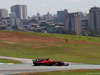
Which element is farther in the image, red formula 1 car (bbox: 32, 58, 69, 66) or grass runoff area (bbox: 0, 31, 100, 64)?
grass runoff area (bbox: 0, 31, 100, 64)

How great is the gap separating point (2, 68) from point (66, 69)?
368 inches

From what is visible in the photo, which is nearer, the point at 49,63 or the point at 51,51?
the point at 49,63

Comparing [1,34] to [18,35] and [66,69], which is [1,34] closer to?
[18,35]

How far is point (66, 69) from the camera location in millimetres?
34281

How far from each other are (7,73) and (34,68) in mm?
5032

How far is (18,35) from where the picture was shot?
90.7 m

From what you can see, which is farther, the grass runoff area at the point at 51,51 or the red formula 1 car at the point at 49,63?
the grass runoff area at the point at 51,51

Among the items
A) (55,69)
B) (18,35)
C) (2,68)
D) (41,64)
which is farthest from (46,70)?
(18,35)

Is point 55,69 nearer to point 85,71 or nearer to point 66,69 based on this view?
point 66,69

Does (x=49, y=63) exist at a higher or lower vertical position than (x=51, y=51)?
higher

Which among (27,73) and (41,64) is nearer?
(27,73)

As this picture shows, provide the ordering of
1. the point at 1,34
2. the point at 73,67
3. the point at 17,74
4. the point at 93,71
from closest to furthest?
the point at 17,74 → the point at 93,71 → the point at 73,67 → the point at 1,34

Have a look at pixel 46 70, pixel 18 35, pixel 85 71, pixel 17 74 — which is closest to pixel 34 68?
pixel 46 70

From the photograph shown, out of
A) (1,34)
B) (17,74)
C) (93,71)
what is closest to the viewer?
(17,74)
